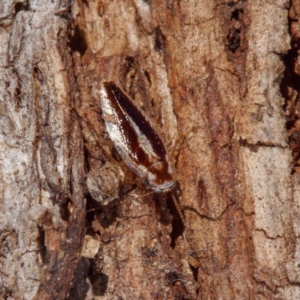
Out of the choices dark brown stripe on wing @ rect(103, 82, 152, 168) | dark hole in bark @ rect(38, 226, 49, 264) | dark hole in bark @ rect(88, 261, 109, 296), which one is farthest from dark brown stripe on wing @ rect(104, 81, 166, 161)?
dark hole in bark @ rect(38, 226, 49, 264)

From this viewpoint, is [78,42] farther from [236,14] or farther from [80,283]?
[80,283]

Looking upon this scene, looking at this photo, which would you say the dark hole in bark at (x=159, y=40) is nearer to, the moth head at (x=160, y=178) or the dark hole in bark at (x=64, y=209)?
the moth head at (x=160, y=178)

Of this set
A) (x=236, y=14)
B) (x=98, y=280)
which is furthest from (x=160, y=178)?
(x=236, y=14)

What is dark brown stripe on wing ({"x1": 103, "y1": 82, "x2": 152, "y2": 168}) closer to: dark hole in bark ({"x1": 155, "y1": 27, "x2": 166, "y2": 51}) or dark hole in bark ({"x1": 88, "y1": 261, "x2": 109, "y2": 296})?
dark hole in bark ({"x1": 155, "y1": 27, "x2": 166, "y2": 51})

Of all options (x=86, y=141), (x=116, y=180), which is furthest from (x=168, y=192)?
(x=86, y=141)

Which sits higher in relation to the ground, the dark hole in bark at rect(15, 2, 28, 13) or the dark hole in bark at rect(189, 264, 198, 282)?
the dark hole in bark at rect(15, 2, 28, 13)

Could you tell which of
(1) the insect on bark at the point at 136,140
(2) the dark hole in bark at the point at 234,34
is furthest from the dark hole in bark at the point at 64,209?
(2) the dark hole in bark at the point at 234,34

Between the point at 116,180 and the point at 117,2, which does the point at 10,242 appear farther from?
the point at 117,2
